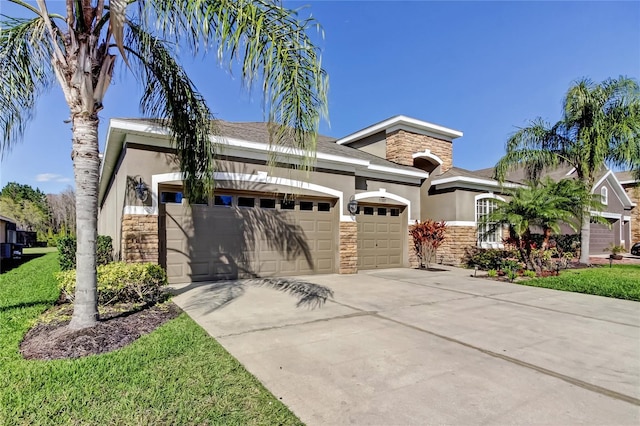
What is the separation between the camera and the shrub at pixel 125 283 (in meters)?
6.16

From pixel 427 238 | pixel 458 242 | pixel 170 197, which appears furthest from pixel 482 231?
pixel 170 197

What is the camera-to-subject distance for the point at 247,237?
10.4 metres

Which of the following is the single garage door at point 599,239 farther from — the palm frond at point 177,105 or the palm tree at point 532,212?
the palm frond at point 177,105

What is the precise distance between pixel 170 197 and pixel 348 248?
19.0 feet

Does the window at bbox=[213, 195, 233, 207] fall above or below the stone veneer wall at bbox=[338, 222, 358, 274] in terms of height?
above

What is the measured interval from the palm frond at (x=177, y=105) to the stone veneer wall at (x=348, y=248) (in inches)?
210

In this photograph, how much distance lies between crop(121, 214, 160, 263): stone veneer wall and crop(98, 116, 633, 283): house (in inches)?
0.9

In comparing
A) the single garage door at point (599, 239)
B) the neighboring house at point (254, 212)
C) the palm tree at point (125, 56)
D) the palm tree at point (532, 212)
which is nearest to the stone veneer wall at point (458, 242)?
the neighboring house at point (254, 212)

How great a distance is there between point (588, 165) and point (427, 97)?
24.1 feet

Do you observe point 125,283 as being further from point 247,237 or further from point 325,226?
point 325,226

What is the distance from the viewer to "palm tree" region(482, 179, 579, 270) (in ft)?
37.5

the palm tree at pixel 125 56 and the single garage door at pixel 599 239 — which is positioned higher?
the palm tree at pixel 125 56

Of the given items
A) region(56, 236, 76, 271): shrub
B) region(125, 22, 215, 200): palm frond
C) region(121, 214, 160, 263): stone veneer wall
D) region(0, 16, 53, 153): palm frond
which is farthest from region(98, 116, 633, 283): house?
region(0, 16, 53, 153): palm frond

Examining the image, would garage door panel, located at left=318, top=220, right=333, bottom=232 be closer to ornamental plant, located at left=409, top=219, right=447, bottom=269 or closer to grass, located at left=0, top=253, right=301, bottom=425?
ornamental plant, located at left=409, top=219, right=447, bottom=269
